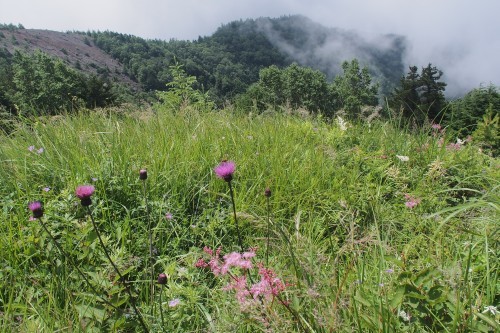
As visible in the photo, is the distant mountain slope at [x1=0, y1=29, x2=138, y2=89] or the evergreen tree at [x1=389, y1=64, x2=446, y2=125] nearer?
the evergreen tree at [x1=389, y1=64, x2=446, y2=125]

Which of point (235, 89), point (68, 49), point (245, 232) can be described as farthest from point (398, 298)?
point (68, 49)

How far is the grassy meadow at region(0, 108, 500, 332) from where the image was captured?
1.24 m

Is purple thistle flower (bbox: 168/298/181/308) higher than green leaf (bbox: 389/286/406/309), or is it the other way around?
green leaf (bbox: 389/286/406/309)

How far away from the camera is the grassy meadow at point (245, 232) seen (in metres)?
1.24

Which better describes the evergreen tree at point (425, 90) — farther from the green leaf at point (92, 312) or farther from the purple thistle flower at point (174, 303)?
the green leaf at point (92, 312)

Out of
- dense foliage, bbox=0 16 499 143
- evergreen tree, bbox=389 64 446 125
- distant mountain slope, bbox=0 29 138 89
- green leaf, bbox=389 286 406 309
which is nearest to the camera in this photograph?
green leaf, bbox=389 286 406 309

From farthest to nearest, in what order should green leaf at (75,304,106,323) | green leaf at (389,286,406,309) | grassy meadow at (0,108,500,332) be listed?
1. green leaf at (75,304,106,323)
2. grassy meadow at (0,108,500,332)
3. green leaf at (389,286,406,309)

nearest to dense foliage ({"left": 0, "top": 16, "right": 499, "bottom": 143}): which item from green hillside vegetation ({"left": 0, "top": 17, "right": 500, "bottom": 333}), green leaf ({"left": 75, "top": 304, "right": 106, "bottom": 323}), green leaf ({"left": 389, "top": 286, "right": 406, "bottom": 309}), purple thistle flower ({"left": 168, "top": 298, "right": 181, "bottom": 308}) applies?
green hillside vegetation ({"left": 0, "top": 17, "right": 500, "bottom": 333})

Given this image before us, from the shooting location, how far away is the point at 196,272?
181cm

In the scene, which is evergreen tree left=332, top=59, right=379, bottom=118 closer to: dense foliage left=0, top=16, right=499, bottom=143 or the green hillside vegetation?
dense foliage left=0, top=16, right=499, bottom=143

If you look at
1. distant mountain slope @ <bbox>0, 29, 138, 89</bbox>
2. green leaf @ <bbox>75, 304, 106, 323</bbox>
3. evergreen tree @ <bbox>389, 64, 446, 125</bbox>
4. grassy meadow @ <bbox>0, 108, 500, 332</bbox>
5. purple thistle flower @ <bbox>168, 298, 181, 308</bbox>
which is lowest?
green leaf @ <bbox>75, 304, 106, 323</bbox>

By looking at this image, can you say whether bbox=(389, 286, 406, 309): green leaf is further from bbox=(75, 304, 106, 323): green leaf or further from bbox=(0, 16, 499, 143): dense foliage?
bbox=(0, 16, 499, 143): dense foliage

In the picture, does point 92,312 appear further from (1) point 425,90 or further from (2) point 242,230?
(1) point 425,90

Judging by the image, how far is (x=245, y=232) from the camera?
219 centimetres
